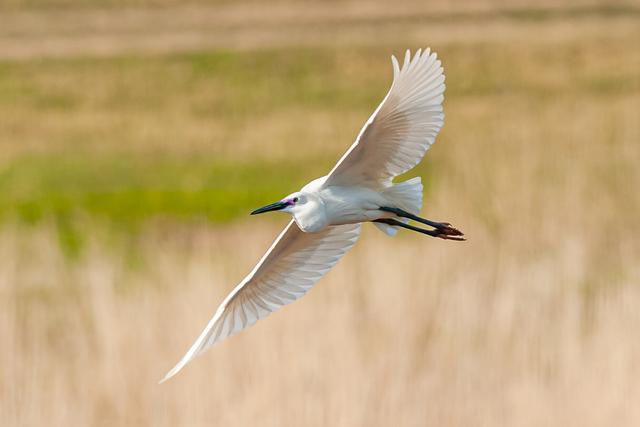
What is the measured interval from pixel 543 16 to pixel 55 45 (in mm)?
8811

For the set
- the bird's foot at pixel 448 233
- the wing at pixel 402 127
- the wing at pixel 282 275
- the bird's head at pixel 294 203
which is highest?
the wing at pixel 402 127

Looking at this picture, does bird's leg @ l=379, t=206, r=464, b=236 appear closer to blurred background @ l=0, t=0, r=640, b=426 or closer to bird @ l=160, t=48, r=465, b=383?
bird @ l=160, t=48, r=465, b=383

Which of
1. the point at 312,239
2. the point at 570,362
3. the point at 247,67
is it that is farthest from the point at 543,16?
the point at 312,239

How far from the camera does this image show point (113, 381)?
343 centimetres

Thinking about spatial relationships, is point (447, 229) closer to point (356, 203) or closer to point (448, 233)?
point (448, 233)

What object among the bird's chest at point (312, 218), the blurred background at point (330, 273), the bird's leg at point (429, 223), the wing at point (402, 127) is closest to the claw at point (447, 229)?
the bird's leg at point (429, 223)

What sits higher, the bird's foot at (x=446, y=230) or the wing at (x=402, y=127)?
the wing at (x=402, y=127)

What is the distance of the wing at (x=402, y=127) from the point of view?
1.71 m

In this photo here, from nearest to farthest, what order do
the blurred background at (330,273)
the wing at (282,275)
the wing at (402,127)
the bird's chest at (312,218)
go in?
the bird's chest at (312,218), the wing at (402,127), the wing at (282,275), the blurred background at (330,273)

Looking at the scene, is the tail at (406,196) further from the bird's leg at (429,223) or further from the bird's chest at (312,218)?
the bird's chest at (312,218)

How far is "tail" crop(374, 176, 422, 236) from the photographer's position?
179cm

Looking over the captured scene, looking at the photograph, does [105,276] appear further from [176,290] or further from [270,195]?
[270,195]

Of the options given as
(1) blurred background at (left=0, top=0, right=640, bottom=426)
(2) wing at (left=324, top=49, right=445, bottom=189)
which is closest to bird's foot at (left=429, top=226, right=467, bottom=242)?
(2) wing at (left=324, top=49, right=445, bottom=189)

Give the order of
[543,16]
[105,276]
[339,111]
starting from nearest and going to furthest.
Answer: [105,276], [339,111], [543,16]
